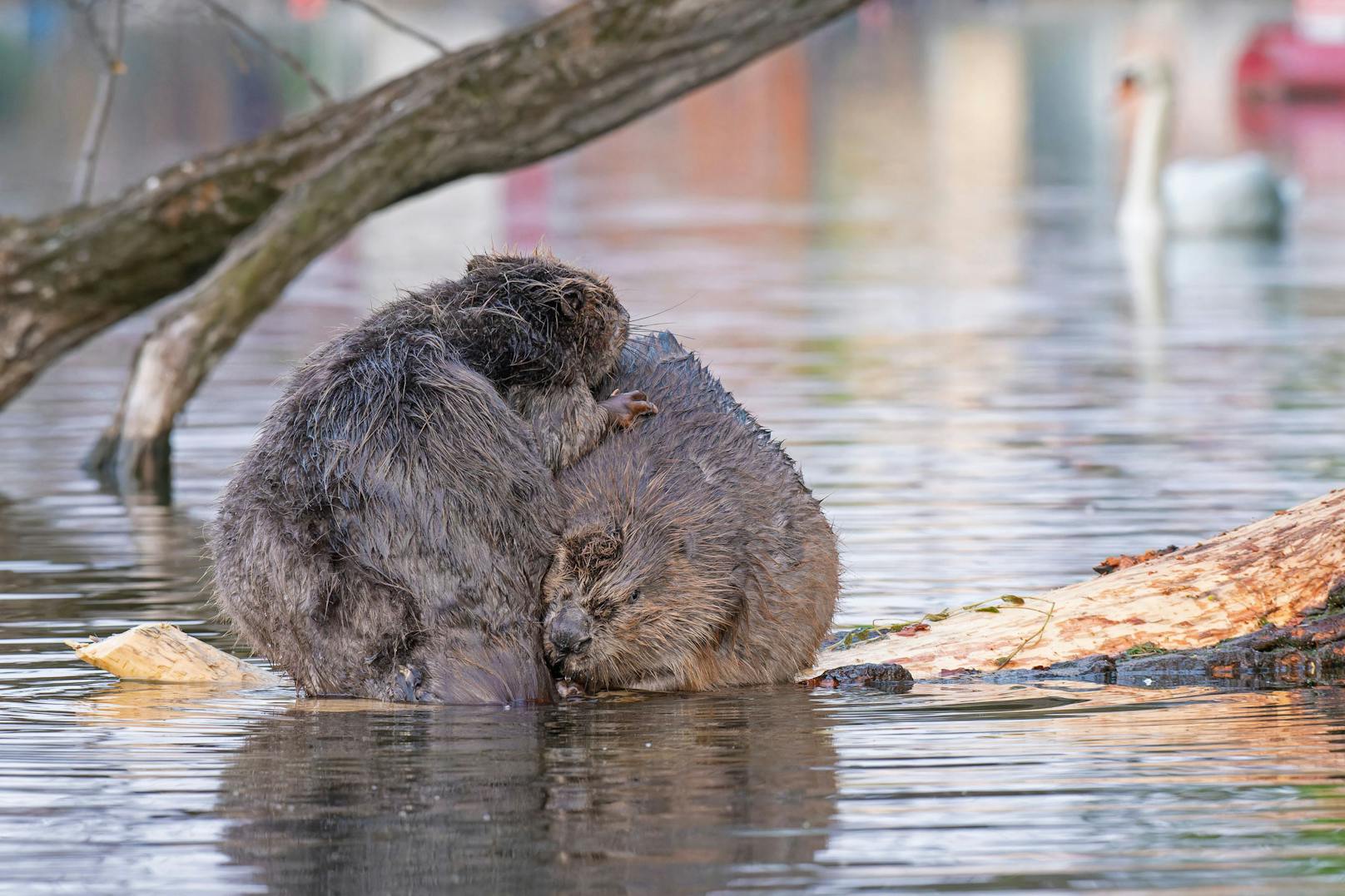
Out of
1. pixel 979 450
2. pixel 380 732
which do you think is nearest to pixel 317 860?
pixel 380 732

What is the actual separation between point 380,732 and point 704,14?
6809mm

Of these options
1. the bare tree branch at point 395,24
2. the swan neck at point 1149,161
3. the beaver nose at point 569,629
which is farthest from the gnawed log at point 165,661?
the swan neck at point 1149,161

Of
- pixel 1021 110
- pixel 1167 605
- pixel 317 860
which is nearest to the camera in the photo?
pixel 317 860

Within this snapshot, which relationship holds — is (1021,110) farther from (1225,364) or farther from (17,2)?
(17,2)

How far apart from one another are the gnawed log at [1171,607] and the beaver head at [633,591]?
63 cm

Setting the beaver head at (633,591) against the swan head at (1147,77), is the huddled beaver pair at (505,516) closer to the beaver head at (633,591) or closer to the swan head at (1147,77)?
the beaver head at (633,591)

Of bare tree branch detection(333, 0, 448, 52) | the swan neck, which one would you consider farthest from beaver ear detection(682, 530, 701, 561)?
the swan neck

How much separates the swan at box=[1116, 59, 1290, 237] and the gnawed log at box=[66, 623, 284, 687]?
942 inches

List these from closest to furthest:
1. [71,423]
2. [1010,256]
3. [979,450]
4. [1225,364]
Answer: [979,450] < [71,423] < [1225,364] < [1010,256]

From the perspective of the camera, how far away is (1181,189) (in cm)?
3089

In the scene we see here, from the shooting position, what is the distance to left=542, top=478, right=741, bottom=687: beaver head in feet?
22.1

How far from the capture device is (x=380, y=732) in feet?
21.0

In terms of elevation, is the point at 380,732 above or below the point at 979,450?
below

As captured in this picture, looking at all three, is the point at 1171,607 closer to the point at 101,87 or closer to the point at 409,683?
the point at 409,683
